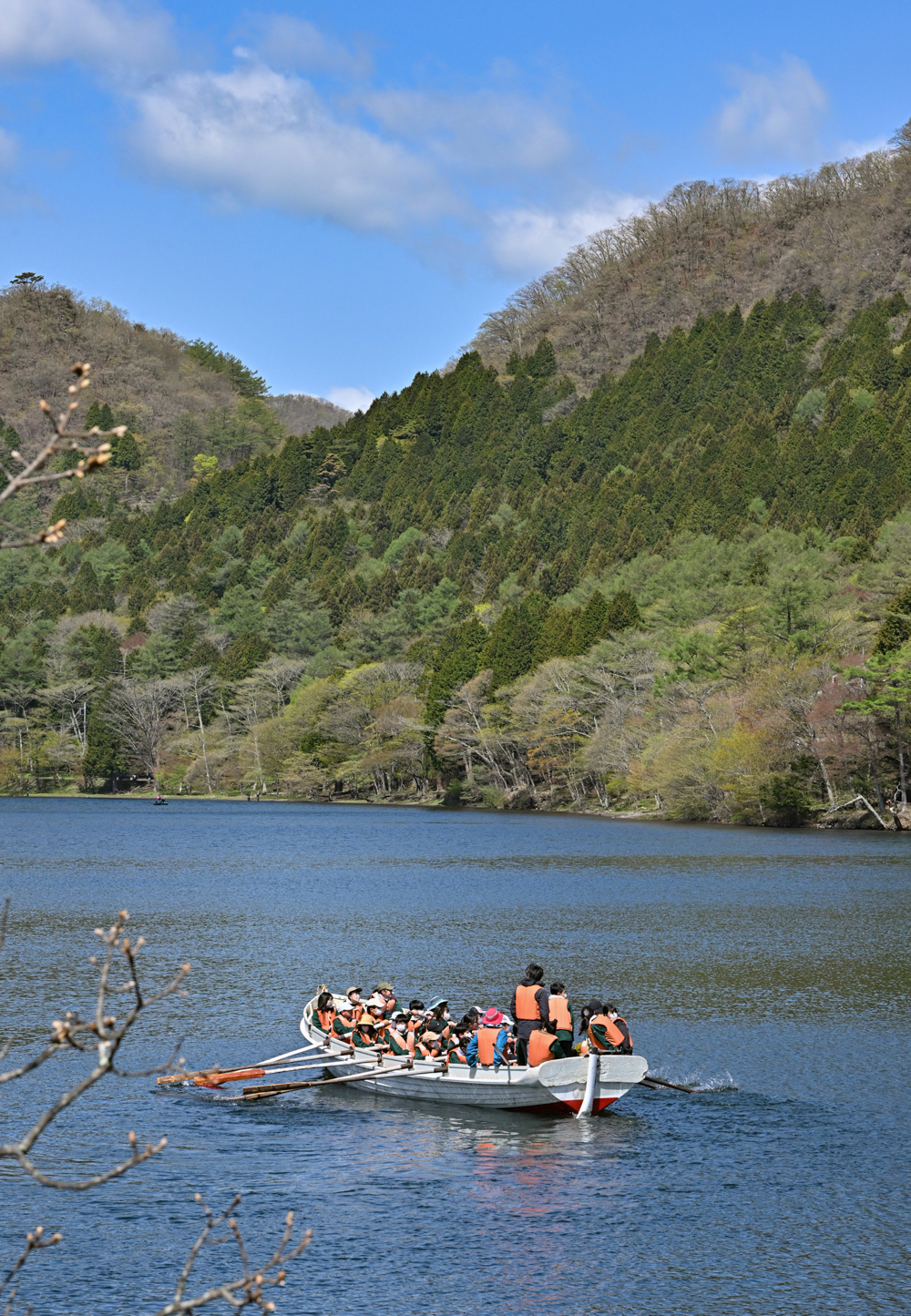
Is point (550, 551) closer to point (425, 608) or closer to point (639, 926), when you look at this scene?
point (425, 608)

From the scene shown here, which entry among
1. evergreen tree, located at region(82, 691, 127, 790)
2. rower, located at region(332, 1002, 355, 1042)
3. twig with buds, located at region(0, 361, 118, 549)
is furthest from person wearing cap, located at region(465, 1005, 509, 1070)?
evergreen tree, located at region(82, 691, 127, 790)

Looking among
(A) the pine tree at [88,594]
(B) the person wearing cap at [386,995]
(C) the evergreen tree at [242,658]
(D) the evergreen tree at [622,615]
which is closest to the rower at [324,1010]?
(B) the person wearing cap at [386,995]

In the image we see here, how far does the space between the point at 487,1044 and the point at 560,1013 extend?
119cm

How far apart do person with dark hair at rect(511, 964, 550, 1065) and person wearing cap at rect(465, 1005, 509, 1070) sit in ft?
0.73

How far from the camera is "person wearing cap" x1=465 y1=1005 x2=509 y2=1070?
19.0 m

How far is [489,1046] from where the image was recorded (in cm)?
1909

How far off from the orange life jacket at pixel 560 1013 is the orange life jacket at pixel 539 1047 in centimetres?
24

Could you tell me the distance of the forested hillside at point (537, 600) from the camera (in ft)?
247

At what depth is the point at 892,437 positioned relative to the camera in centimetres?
11681

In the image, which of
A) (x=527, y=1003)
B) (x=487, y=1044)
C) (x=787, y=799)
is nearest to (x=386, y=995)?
(x=487, y=1044)

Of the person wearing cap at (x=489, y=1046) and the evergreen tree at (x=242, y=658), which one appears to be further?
the evergreen tree at (x=242, y=658)

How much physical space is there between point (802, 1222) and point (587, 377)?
189 metres

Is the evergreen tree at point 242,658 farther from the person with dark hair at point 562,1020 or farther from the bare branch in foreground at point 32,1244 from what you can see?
the bare branch in foreground at point 32,1244

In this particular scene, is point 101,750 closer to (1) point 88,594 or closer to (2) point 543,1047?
(1) point 88,594
